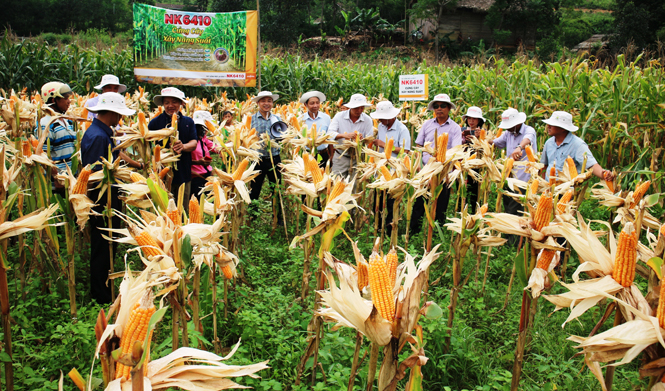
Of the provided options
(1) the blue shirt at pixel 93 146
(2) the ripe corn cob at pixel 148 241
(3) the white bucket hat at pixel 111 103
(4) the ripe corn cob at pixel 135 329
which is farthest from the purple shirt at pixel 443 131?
(4) the ripe corn cob at pixel 135 329

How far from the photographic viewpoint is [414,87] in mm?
6586

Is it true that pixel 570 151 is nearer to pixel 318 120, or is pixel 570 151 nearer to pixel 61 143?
pixel 318 120

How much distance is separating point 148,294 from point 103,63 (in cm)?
1232

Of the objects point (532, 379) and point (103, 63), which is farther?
point (103, 63)

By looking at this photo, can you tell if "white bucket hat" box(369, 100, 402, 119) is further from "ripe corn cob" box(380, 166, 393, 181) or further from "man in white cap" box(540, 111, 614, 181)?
"ripe corn cob" box(380, 166, 393, 181)

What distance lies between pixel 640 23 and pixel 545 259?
93.0 feet

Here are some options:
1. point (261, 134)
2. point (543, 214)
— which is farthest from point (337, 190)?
point (261, 134)

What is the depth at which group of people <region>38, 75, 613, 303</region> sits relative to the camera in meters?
3.53

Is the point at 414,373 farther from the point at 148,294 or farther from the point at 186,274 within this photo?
the point at 186,274

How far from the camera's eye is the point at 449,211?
6.36 m

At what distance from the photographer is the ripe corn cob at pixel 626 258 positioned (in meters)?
1.50

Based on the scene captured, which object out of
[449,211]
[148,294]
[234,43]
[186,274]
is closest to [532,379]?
[186,274]

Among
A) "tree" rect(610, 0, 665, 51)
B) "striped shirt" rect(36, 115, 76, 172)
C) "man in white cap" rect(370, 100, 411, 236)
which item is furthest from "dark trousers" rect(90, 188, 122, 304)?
"tree" rect(610, 0, 665, 51)

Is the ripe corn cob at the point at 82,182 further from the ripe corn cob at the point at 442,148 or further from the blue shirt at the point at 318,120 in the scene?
the blue shirt at the point at 318,120
